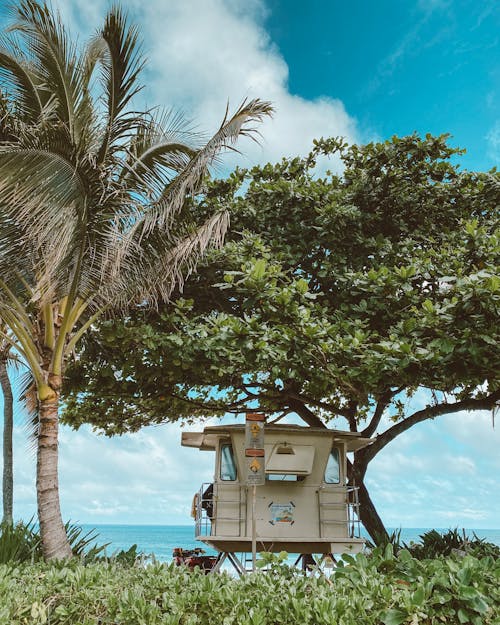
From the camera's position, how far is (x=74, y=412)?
49.9 ft

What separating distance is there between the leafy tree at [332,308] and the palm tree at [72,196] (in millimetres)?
1422

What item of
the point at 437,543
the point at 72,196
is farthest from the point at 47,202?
the point at 437,543

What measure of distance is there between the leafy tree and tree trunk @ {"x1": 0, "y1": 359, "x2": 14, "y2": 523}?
166cm

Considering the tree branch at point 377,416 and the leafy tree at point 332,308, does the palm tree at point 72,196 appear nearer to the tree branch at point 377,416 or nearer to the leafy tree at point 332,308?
the leafy tree at point 332,308

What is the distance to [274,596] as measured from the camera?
534cm

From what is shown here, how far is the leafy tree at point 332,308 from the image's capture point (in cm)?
1012

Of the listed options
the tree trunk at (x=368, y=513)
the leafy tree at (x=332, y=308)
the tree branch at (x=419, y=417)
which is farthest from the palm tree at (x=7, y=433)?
the tree branch at (x=419, y=417)

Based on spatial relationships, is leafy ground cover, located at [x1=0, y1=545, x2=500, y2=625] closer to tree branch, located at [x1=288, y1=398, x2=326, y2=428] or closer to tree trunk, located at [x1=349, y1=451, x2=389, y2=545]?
tree trunk, located at [x1=349, y1=451, x2=389, y2=545]

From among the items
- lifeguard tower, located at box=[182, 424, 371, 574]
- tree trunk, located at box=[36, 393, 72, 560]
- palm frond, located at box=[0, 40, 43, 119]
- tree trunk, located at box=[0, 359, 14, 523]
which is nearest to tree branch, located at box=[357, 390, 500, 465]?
lifeguard tower, located at box=[182, 424, 371, 574]

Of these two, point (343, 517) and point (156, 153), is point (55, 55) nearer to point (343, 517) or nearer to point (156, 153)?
point (156, 153)

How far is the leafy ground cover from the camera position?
4.98 m

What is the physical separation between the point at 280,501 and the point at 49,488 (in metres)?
4.44

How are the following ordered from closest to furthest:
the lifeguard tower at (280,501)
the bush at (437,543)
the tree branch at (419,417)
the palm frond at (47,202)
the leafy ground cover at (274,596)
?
the leafy ground cover at (274,596), the palm frond at (47,202), the lifeguard tower at (280,501), the bush at (437,543), the tree branch at (419,417)

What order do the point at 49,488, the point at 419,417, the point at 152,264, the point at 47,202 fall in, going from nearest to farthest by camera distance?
the point at 47,202 → the point at 49,488 → the point at 152,264 → the point at 419,417
